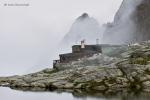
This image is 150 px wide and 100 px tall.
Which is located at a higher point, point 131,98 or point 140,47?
point 140,47

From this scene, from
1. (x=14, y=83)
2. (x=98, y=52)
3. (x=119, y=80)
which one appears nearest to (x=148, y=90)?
(x=119, y=80)

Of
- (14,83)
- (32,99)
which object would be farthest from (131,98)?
(14,83)

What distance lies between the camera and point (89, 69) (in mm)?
144250

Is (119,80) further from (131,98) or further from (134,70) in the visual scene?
(131,98)

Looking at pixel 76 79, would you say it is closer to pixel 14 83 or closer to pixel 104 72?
pixel 104 72

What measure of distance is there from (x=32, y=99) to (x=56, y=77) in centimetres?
4612

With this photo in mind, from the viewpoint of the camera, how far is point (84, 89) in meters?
131

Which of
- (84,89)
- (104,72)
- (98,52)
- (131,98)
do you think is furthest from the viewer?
(98,52)

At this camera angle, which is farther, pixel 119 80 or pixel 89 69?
pixel 89 69

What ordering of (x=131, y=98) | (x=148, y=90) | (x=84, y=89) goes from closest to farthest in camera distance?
(x=131, y=98), (x=148, y=90), (x=84, y=89)

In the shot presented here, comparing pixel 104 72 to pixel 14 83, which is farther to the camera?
pixel 14 83

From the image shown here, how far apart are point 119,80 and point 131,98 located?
35921 mm

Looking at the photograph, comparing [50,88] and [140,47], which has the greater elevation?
[140,47]

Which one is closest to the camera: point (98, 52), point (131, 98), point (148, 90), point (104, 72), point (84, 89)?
point (131, 98)
